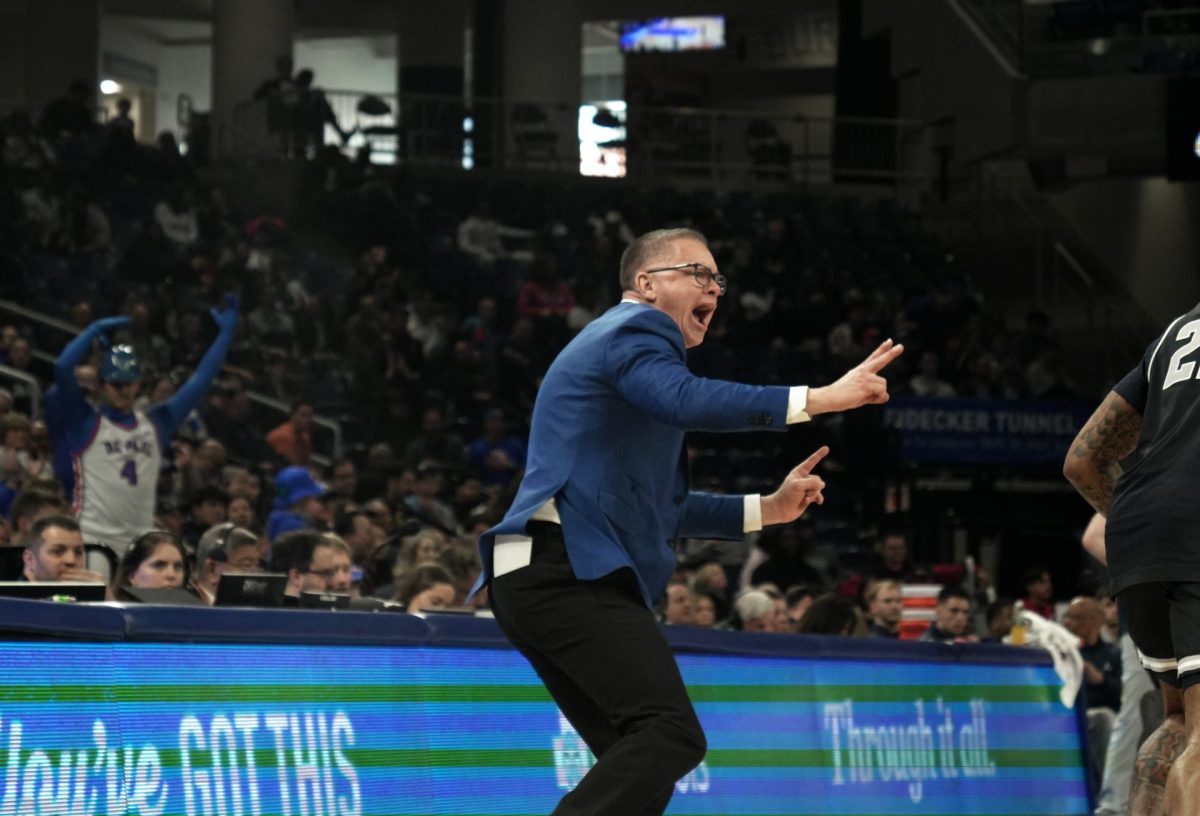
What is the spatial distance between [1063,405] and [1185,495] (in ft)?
50.0

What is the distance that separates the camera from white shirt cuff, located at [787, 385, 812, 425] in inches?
169

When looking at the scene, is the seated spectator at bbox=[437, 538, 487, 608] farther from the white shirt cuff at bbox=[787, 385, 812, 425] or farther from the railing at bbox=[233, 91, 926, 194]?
the railing at bbox=[233, 91, 926, 194]

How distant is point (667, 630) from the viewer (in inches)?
306

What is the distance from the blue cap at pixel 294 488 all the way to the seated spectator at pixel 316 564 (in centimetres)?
389

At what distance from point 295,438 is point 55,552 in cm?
754

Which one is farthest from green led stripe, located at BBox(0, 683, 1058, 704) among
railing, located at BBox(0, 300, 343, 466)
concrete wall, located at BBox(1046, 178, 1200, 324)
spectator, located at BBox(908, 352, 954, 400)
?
concrete wall, located at BBox(1046, 178, 1200, 324)

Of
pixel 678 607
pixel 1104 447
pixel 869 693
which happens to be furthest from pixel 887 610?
pixel 1104 447

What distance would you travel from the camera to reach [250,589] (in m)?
6.62

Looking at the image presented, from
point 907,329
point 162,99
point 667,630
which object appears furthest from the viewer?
point 162,99

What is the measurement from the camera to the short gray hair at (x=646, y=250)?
480cm

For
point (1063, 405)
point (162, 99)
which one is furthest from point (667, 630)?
point (162, 99)

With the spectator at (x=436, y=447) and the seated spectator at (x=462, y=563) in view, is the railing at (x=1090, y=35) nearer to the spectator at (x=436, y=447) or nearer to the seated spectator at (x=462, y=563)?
the spectator at (x=436, y=447)

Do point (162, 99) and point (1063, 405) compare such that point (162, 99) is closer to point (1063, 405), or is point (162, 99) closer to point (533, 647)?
point (1063, 405)

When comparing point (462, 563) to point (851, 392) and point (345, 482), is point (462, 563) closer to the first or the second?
point (345, 482)
